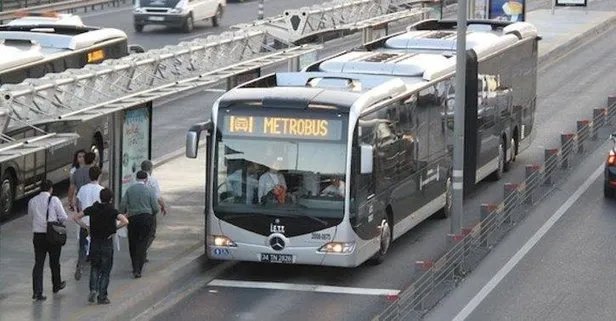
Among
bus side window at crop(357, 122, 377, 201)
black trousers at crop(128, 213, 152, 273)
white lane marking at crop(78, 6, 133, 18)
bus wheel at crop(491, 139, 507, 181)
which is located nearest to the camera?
black trousers at crop(128, 213, 152, 273)

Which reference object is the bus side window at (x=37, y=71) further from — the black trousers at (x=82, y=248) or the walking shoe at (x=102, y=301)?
the walking shoe at (x=102, y=301)

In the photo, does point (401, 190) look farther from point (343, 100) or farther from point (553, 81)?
point (553, 81)

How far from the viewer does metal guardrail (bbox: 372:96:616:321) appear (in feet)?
70.7

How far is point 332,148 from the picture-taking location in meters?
24.0

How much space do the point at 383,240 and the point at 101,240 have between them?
5224mm

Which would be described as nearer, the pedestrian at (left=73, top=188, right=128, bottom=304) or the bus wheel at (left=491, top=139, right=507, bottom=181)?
the pedestrian at (left=73, top=188, right=128, bottom=304)

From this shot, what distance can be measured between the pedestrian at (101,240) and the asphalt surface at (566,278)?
4631 millimetres

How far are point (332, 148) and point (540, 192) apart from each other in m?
8.40

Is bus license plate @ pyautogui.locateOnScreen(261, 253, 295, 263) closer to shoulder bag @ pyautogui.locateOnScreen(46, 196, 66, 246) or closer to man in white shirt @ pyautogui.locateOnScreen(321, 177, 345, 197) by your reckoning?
man in white shirt @ pyautogui.locateOnScreen(321, 177, 345, 197)

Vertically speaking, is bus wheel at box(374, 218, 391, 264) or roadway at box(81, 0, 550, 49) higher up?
bus wheel at box(374, 218, 391, 264)

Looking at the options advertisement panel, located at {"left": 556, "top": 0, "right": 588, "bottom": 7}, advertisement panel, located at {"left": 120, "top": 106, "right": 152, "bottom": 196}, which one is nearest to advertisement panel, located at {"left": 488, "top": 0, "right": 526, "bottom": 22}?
advertisement panel, located at {"left": 556, "top": 0, "right": 588, "bottom": 7}

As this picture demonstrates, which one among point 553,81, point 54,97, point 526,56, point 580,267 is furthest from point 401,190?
point 553,81

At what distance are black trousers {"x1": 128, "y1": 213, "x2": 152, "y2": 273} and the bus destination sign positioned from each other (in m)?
1.73

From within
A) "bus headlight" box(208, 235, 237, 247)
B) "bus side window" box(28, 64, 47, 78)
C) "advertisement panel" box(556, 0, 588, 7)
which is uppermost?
"bus side window" box(28, 64, 47, 78)
